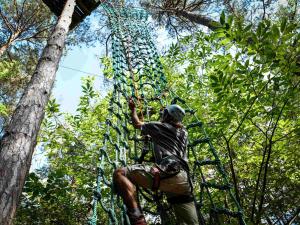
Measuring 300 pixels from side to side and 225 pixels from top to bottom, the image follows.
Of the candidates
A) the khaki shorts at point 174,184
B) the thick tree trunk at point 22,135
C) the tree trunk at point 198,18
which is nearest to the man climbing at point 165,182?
the khaki shorts at point 174,184

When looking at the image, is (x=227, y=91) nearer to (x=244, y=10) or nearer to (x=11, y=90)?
(x=244, y=10)

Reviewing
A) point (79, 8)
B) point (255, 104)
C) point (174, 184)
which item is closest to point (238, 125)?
point (255, 104)

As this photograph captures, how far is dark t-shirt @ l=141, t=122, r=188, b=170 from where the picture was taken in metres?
2.45

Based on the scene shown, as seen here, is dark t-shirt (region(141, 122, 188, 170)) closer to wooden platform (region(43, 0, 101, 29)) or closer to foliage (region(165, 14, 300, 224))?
foliage (region(165, 14, 300, 224))

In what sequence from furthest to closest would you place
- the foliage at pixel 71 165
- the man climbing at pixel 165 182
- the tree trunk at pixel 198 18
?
the tree trunk at pixel 198 18, the foliage at pixel 71 165, the man climbing at pixel 165 182

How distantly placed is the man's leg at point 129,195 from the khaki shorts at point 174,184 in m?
0.05

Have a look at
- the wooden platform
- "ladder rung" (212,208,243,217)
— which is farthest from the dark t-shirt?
the wooden platform

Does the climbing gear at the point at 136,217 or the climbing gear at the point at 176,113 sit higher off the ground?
the climbing gear at the point at 176,113

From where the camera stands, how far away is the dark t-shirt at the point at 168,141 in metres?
2.45

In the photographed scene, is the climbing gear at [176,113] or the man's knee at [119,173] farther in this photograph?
the climbing gear at [176,113]

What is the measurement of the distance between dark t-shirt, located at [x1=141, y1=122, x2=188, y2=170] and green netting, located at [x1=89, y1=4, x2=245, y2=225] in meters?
0.13

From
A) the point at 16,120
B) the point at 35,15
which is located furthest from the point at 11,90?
the point at 16,120

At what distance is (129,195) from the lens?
217cm

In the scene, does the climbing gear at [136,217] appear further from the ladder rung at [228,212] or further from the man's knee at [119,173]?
the ladder rung at [228,212]
